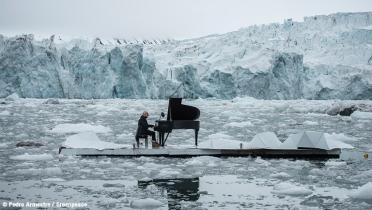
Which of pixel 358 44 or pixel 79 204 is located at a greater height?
pixel 358 44

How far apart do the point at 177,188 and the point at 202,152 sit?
4523 mm

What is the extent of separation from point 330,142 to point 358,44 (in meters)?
109

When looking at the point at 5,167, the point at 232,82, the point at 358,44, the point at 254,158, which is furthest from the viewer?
the point at 358,44

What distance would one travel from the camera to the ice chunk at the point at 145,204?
6980mm

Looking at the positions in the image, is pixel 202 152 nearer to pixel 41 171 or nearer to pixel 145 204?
pixel 41 171

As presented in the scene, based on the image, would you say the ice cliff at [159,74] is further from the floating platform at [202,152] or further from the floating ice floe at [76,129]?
the floating platform at [202,152]

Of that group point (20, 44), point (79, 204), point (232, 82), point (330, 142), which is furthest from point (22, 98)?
point (79, 204)

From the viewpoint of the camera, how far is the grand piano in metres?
13.0

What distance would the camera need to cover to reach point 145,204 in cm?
702

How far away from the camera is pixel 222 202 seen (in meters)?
7.43

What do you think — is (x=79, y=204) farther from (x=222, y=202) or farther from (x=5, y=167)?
(x=5, y=167)

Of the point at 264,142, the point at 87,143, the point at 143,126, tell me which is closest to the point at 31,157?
the point at 87,143

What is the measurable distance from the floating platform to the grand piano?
Answer: 690 millimetres

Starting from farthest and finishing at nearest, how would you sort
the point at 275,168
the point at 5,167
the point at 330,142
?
the point at 330,142 < the point at 275,168 < the point at 5,167
